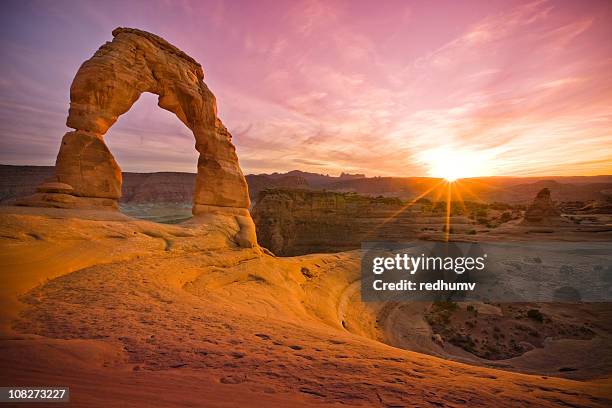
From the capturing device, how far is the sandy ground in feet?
7.20

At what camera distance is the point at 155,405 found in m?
1.89

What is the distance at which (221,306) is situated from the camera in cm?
507

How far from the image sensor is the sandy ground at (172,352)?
2195mm

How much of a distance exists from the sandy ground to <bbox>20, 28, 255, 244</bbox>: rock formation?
3080 millimetres

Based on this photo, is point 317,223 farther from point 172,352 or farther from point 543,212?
point 172,352

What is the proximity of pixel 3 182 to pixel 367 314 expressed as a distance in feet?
244

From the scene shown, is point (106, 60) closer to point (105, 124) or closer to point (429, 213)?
point (105, 124)

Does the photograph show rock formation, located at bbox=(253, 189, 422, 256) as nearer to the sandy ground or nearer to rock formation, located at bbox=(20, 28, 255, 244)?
rock formation, located at bbox=(20, 28, 255, 244)

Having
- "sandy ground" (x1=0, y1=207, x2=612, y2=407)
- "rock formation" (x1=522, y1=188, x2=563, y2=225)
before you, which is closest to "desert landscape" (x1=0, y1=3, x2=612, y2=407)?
"sandy ground" (x1=0, y1=207, x2=612, y2=407)

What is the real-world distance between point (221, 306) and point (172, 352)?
2.24 meters

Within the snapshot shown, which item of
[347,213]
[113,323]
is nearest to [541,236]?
[347,213]

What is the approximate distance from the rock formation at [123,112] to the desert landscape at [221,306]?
0.05m

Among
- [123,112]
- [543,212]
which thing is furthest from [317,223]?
[543,212]

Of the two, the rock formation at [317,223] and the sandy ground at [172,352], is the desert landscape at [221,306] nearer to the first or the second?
the sandy ground at [172,352]
